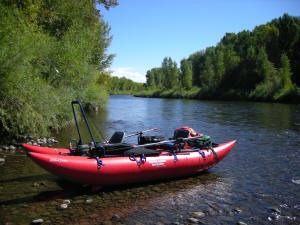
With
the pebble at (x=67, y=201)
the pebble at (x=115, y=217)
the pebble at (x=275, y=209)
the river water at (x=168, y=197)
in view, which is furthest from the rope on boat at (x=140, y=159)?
the pebble at (x=275, y=209)

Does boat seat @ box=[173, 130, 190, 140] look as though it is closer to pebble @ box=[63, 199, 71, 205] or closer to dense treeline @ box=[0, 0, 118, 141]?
pebble @ box=[63, 199, 71, 205]

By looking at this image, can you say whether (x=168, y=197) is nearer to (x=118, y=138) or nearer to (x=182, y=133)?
(x=118, y=138)

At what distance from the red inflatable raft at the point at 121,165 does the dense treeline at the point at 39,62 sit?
299cm

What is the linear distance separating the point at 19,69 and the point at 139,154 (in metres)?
5.68

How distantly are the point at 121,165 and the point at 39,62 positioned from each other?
8.07 m

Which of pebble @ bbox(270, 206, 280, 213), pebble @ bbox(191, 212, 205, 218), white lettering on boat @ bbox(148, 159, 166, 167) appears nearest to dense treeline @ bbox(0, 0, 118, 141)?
white lettering on boat @ bbox(148, 159, 166, 167)

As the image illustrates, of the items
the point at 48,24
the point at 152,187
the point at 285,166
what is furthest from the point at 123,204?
the point at 48,24

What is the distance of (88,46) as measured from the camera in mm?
17781

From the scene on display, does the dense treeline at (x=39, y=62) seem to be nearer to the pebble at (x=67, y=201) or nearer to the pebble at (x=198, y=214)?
the pebble at (x=67, y=201)

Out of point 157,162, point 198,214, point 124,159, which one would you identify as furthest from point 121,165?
point 198,214

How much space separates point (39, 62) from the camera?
13.2m

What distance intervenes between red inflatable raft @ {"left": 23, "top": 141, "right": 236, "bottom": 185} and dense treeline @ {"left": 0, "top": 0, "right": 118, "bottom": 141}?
9.81 feet

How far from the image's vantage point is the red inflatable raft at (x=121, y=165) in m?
7.14

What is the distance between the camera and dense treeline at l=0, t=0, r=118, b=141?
10227mm
